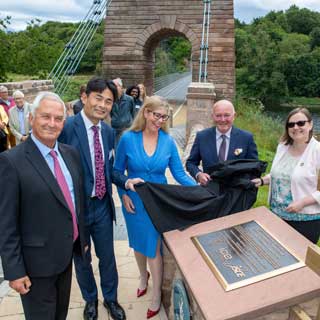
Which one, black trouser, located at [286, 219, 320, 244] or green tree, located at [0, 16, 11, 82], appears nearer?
black trouser, located at [286, 219, 320, 244]

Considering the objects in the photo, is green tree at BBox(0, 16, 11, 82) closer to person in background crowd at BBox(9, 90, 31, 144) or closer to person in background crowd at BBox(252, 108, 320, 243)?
person in background crowd at BBox(9, 90, 31, 144)

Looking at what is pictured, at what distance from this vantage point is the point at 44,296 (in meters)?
2.13

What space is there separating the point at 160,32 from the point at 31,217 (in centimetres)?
1564

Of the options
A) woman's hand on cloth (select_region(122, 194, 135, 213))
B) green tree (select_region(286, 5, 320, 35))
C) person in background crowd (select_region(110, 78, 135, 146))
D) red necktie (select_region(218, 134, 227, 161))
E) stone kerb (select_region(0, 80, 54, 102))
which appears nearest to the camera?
woman's hand on cloth (select_region(122, 194, 135, 213))

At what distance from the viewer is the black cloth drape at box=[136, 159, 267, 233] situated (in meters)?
2.40

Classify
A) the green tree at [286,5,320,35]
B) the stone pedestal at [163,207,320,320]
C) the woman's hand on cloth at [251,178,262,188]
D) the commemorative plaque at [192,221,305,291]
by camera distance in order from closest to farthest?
the stone pedestal at [163,207,320,320] → the commemorative plaque at [192,221,305,291] → the woman's hand on cloth at [251,178,262,188] → the green tree at [286,5,320,35]

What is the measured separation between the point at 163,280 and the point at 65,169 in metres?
1.35

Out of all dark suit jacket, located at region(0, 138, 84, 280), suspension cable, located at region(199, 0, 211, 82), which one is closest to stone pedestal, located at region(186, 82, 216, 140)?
dark suit jacket, located at region(0, 138, 84, 280)

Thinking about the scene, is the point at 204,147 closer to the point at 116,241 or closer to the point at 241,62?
the point at 116,241

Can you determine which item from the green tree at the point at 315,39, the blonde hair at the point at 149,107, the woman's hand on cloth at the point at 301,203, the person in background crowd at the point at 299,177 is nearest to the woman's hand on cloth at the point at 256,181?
the person in background crowd at the point at 299,177

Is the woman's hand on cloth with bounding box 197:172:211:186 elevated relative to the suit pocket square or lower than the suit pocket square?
elevated

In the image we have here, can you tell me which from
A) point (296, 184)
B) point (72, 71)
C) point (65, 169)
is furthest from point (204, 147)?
point (72, 71)

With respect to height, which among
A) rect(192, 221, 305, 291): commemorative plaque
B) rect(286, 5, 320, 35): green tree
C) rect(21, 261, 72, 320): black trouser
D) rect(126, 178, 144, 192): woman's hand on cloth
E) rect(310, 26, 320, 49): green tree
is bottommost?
rect(21, 261, 72, 320): black trouser

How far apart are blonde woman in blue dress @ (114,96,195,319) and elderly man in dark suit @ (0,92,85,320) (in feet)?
1.87
